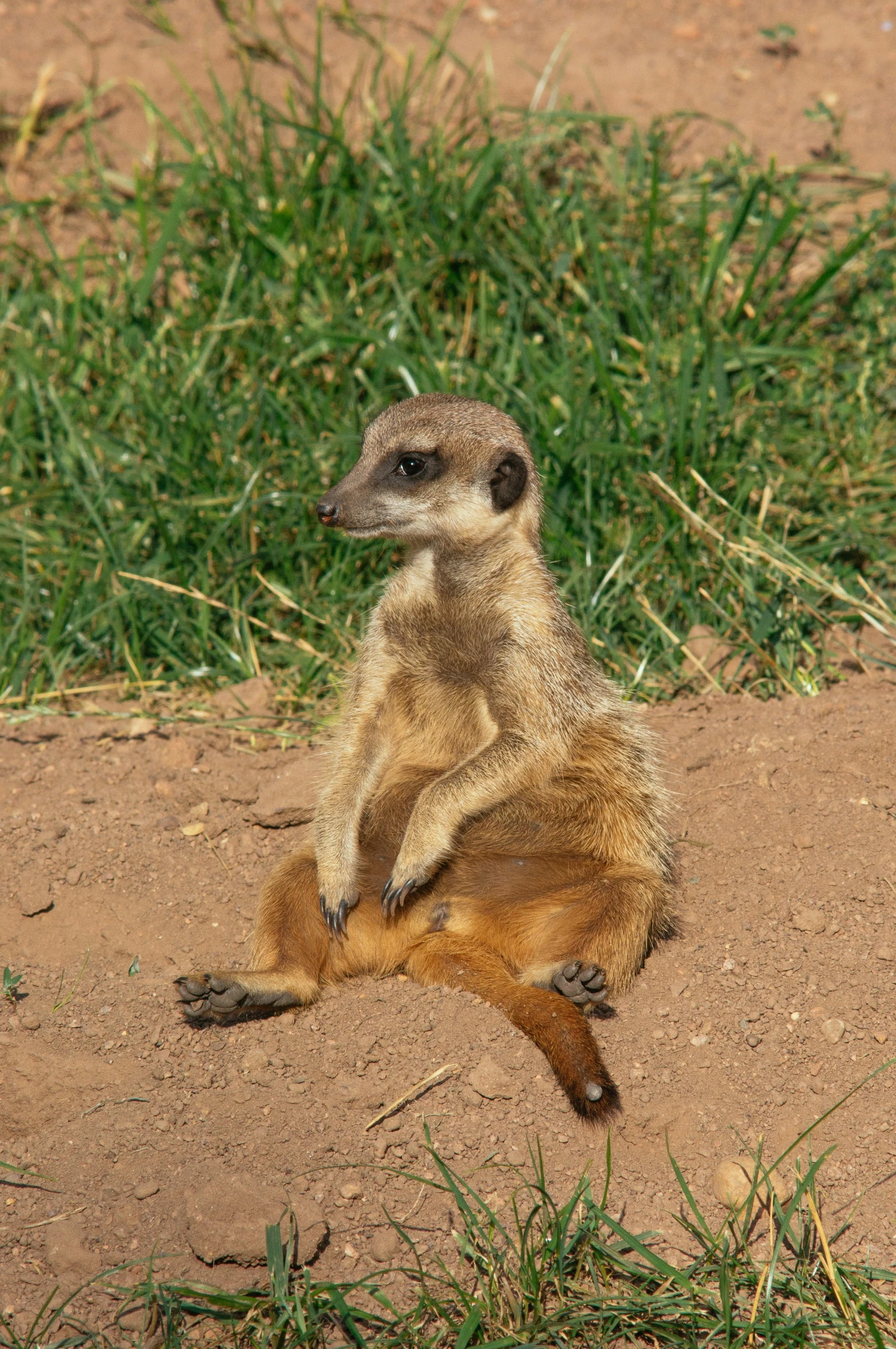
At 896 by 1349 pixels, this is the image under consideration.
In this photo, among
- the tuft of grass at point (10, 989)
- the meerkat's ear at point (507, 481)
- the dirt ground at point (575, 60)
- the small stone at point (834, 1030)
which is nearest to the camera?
the small stone at point (834, 1030)

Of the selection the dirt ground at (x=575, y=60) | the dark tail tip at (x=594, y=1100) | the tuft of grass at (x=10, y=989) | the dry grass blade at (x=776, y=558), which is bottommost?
the tuft of grass at (x=10, y=989)

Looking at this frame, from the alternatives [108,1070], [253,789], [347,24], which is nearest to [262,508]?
[253,789]

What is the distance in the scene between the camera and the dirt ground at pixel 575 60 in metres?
5.11

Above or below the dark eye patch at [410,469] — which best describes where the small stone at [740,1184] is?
below

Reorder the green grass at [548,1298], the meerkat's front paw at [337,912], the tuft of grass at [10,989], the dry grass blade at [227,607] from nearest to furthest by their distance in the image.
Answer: the green grass at [548,1298] < the tuft of grass at [10,989] < the meerkat's front paw at [337,912] < the dry grass blade at [227,607]

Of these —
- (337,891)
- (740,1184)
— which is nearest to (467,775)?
(337,891)

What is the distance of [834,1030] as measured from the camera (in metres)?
2.51

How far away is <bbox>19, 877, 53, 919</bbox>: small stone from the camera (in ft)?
9.65

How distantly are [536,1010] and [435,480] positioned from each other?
1.23 meters

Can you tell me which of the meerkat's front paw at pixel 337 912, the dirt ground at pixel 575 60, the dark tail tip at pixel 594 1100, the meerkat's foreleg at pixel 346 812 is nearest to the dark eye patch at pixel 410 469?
the meerkat's foreleg at pixel 346 812

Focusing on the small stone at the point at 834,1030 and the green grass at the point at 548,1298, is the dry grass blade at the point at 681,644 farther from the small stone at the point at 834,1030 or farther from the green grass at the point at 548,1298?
the green grass at the point at 548,1298

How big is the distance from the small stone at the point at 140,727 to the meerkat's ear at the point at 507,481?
49.9 inches

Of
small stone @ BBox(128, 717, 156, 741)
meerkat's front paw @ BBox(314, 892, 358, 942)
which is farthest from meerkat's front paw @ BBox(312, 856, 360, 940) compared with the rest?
small stone @ BBox(128, 717, 156, 741)

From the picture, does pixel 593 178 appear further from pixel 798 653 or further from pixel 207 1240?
pixel 207 1240
